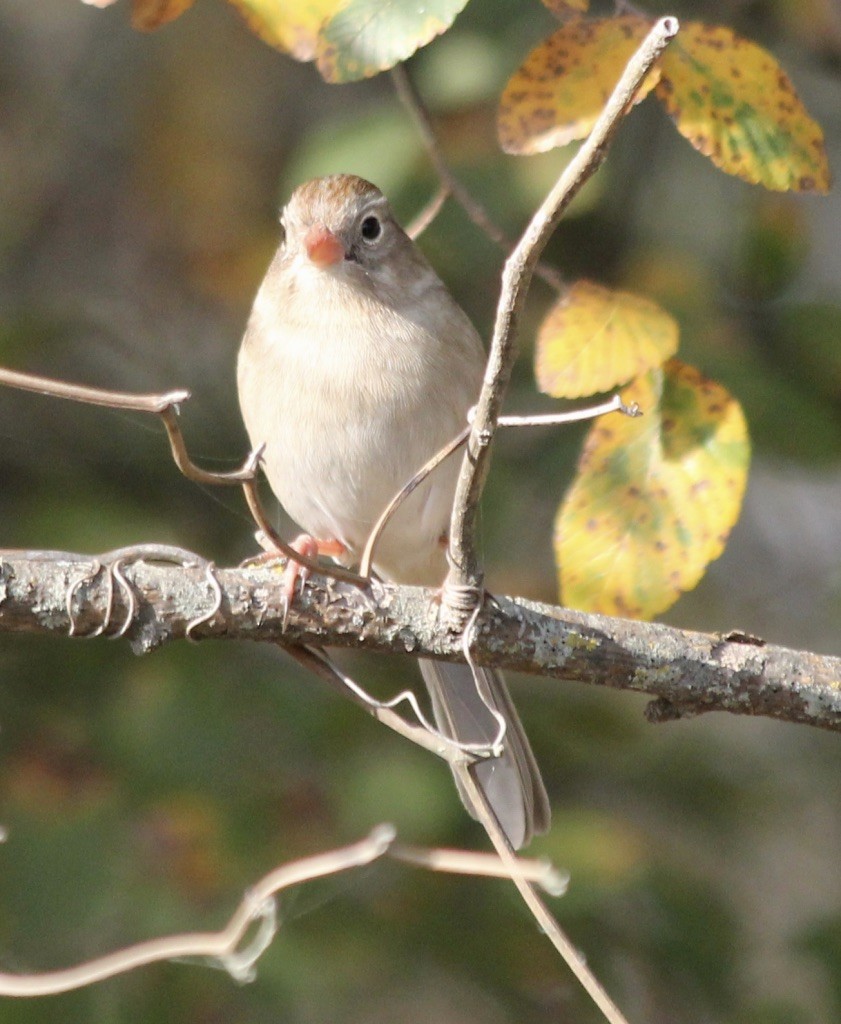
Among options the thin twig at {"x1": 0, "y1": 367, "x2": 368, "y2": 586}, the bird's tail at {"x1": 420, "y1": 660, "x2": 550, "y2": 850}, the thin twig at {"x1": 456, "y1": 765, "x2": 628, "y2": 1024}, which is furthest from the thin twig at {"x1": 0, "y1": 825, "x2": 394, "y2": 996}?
the bird's tail at {"x1": 420, "y1": 660, "x2": 550, "y2": 850}

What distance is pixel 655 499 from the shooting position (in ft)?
6.78

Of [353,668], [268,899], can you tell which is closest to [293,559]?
[268,899]

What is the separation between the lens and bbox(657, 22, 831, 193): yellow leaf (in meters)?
1.84

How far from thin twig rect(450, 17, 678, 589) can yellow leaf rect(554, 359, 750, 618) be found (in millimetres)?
352

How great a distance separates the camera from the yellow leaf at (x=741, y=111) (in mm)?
1838

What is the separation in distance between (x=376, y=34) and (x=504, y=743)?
3.89 ft

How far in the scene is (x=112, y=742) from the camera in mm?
2896

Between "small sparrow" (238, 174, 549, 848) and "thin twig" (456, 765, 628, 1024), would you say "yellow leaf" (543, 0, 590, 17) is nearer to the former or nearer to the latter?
"small sparrow" (238, 174, 549, 848)

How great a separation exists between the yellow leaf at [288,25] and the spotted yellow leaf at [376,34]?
2cm

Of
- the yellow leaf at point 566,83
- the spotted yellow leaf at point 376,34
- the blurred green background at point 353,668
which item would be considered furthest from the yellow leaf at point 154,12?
the blurred green background at point 353,668

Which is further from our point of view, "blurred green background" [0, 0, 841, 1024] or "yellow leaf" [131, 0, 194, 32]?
"blurred green background" [0, 0, 841, 1024]

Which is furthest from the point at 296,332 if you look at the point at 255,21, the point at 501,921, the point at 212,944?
the point at 501,921

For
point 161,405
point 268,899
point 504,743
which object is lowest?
point 504,743

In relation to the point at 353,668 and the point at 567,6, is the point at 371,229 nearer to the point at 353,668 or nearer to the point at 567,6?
the point at 567,6
